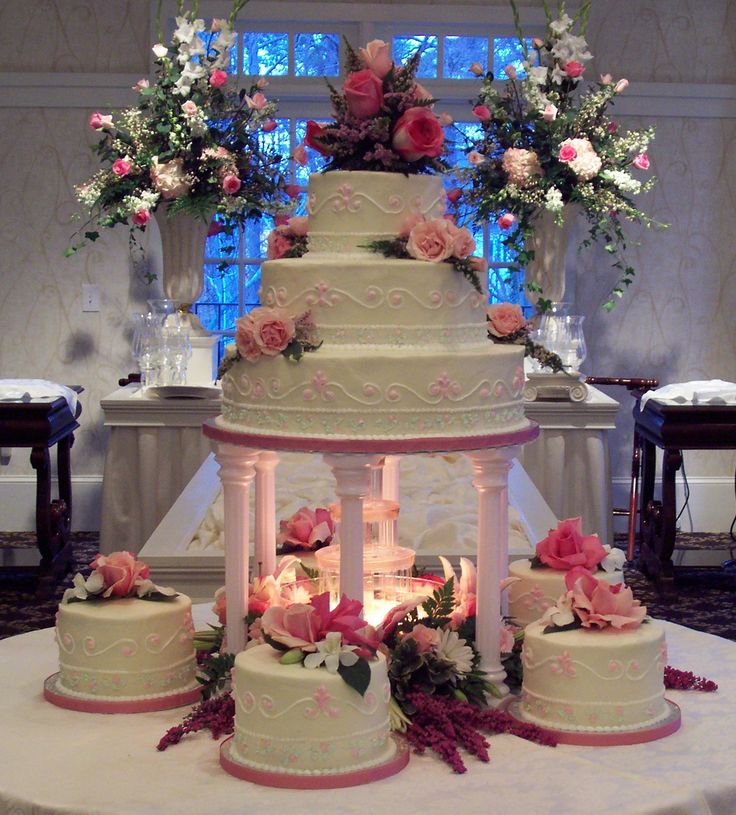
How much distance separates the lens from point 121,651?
101 inches

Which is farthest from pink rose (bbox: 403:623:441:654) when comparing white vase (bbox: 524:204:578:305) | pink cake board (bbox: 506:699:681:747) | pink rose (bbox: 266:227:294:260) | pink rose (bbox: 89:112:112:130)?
pink rose (bbox: 89:112:112:130)

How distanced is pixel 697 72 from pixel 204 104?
2.72 metres

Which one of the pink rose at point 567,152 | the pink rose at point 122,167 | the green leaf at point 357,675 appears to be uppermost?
the pink rose at point 567,152

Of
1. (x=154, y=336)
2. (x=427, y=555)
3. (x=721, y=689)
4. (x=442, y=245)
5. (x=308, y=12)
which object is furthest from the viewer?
(x=308, y=12)

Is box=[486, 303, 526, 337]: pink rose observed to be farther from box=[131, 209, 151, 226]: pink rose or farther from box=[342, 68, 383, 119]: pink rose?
box=[131, 209, 151, 226]: pink rose

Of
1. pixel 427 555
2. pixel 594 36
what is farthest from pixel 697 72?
pixel 427 555

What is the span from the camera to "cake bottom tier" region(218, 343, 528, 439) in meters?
2.38

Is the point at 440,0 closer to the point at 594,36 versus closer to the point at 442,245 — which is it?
the point at 594,36

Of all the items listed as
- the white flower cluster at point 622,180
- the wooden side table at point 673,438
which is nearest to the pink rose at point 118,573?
the white flower cluster at point 622,180

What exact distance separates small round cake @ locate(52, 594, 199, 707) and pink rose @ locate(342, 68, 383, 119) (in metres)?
0.98

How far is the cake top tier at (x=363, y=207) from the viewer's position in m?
2.54

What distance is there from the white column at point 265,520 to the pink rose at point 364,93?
0.70 m

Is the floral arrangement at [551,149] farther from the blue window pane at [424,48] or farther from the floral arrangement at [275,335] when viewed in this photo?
the floral arrangement at [275,335]

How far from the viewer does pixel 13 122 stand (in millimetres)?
7012
